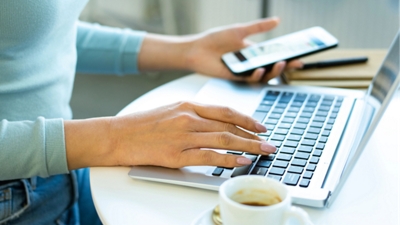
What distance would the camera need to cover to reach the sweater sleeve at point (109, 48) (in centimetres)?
104

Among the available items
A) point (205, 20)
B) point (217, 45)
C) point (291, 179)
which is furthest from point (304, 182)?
point (205, 20)

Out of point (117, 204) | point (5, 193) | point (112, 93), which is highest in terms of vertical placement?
point (117, 204)

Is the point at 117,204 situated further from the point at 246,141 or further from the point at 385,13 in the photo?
the point at 385,13

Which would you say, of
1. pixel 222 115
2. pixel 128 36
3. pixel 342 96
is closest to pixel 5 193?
pixel 222 115

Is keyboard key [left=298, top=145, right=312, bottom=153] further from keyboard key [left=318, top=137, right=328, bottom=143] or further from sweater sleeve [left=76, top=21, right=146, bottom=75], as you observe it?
sweater sleeve [left=76, top=21, right=146, bottom=75]

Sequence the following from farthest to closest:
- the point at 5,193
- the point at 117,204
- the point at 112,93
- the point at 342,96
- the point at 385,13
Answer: the point at 112,93, the point at 385,13, the point at 342,96, the point at 5,193, the point at 117,204

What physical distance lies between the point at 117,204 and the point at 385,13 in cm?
133

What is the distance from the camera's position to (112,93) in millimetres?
2268

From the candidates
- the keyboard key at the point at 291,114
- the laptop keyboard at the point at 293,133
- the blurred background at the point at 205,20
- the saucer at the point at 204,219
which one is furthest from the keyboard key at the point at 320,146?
the blurred background at the point at 205,20

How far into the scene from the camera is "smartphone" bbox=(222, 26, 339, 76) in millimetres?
954

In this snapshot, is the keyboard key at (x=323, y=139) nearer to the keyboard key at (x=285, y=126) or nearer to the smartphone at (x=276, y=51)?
the keyboard key at (x=285, y=126)

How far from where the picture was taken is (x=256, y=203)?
0.47 meters

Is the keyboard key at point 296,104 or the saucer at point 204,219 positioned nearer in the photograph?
the saucer at point 204,219

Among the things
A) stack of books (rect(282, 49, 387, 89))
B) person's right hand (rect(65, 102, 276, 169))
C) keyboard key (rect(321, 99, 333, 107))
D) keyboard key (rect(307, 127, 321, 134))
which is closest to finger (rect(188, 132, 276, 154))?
person's right hand (rect(65, 102, 276, 169))
